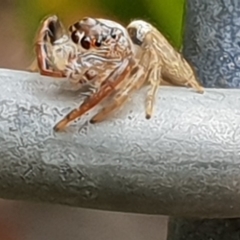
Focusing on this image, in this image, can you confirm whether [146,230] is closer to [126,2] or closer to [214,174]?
[126,2]

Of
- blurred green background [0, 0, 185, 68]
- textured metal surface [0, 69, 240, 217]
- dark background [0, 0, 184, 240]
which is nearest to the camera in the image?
textured metal surface [0, 69, 240, 217]

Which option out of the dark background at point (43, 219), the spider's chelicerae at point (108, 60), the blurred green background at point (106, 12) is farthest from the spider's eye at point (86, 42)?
the dark background at point (43, 219)

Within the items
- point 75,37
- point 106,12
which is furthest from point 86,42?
point 106,12

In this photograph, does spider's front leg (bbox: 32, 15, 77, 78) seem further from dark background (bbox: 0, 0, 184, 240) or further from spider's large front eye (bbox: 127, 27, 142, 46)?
dark background (bbox: 0, 0, 184, 240)

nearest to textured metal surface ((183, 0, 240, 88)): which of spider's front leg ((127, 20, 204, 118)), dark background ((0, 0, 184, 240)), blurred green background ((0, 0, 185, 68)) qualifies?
spider's front leg ((127, 20, 204, 118))

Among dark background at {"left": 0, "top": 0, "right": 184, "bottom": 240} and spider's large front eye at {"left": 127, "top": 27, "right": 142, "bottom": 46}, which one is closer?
spider's large front eye at {"left": 127, "top": 27, "right": 142, "bottom": 46}

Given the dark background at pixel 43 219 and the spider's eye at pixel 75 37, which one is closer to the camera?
the spider's eye at pixel 75 37

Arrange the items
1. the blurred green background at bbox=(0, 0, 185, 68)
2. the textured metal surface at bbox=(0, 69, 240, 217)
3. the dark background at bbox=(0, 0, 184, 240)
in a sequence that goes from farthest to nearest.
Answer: the dark background at bbox=(0, 0, 184, 240), the blurred green background at bbox=(0, 0, 185, 68), the textured metal surface at bbox=(0, 69, 240, 217)

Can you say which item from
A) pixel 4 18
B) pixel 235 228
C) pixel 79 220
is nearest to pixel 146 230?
pixel 79 220

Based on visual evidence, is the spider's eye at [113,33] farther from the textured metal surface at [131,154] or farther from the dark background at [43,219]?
the dark background at [43,219]

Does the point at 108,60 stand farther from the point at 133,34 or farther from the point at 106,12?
the point at 106,12
